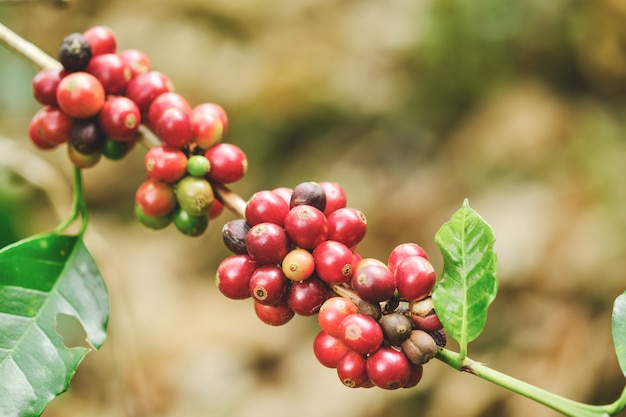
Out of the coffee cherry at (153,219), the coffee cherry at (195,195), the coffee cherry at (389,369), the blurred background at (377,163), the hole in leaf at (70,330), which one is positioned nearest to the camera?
the coffee cherry at (389,369)

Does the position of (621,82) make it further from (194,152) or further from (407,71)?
(194,152)

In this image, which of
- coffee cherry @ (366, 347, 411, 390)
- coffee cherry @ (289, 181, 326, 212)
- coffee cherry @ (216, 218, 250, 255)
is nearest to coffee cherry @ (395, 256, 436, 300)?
coffee cherry @ (366, 347, 411, 390)

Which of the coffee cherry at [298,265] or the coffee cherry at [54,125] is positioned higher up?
the coffee cherry at [298,265]

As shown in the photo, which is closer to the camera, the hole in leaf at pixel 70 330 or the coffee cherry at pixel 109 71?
the coffee cherry at pixel 109 71

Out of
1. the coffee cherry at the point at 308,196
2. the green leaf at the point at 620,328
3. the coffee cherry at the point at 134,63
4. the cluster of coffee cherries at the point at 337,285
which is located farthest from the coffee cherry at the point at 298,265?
the coffee cherry at the point at 134,63

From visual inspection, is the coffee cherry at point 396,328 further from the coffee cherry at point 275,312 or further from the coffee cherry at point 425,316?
the coffee cherry at point 275,312

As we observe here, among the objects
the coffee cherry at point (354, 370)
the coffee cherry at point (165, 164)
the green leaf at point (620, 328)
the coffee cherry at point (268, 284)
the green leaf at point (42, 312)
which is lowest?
the green leaf at point (42, 312)

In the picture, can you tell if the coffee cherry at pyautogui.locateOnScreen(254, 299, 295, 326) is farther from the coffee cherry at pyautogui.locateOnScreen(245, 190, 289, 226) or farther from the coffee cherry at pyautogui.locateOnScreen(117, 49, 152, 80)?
the coffee cherry at pyautogui.locateOnScreen(117, 49, 152, 80)

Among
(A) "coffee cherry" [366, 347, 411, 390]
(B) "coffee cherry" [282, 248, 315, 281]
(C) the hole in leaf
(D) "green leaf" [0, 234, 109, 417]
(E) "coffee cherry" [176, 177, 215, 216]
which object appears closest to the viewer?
(A) "coffee cherry" [366, 347, 411, 390]
